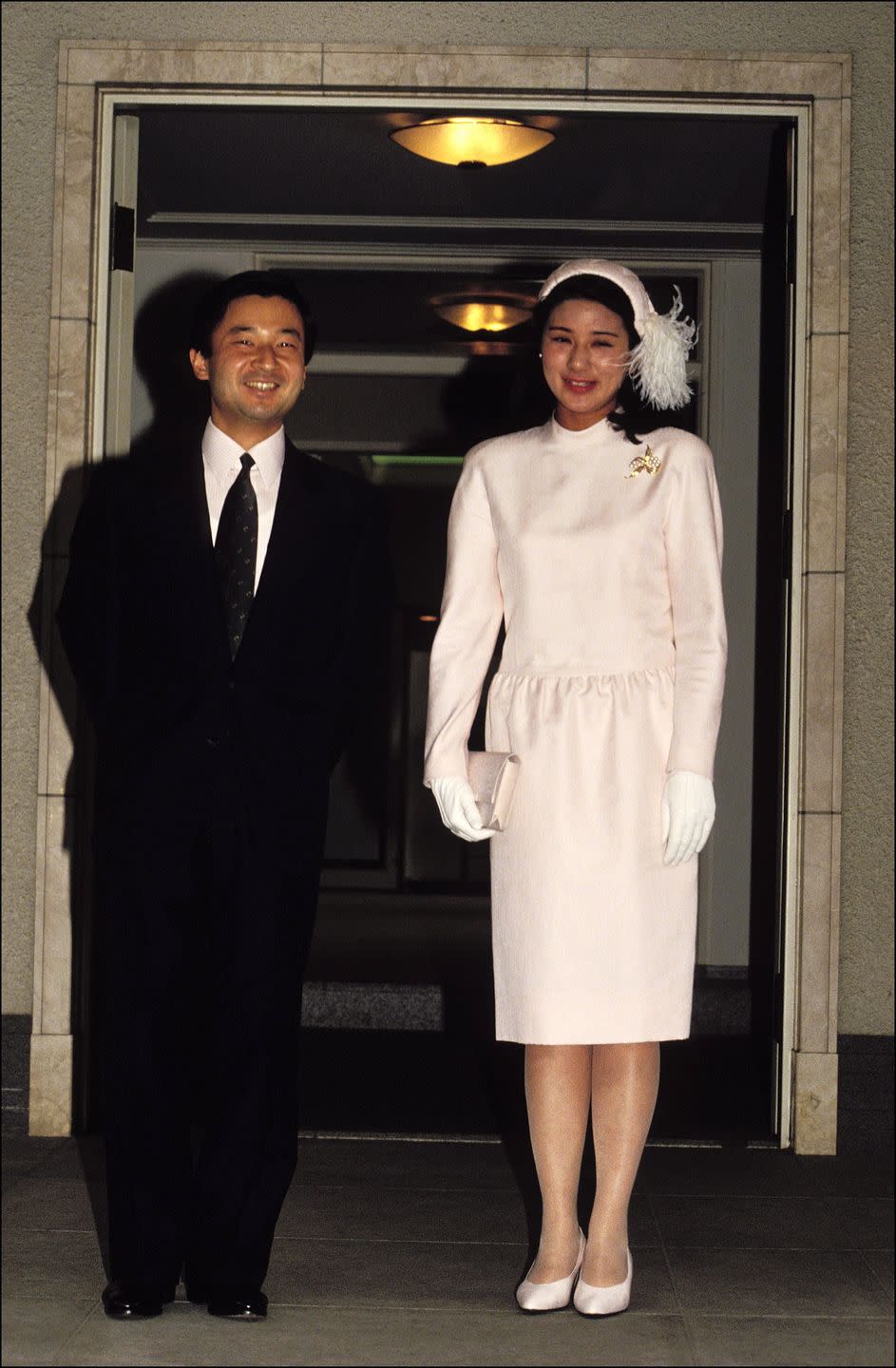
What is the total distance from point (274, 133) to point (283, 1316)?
4.60 metres

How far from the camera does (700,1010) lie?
21.8 feet

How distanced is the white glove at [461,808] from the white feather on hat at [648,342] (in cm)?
78

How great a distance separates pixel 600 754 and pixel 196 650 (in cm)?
73

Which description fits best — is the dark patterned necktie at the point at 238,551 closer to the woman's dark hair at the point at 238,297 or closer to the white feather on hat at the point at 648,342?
the woman's dark hair at the point at 238,297

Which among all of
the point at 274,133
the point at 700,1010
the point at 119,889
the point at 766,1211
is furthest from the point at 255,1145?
the point at 274,133

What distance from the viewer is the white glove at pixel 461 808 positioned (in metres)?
2.97

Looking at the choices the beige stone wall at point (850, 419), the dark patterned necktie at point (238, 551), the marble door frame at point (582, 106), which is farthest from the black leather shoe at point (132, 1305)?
the beige stone wall at point (850, 419)

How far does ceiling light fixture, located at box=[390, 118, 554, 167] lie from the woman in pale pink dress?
2.78 metres

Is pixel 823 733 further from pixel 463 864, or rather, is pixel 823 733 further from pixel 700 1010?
pixel 463 864

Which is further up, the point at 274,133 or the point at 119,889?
the point at 274,133

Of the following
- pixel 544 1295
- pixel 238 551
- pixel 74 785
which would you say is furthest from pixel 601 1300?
pixel 74 785

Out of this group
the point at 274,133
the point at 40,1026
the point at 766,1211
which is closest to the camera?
the point at 766,1211

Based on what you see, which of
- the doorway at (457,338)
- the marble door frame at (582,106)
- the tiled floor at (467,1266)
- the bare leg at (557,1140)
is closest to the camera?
the tiled floor at (467,1266)

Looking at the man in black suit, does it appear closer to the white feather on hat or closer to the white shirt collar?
the white shirt collar
